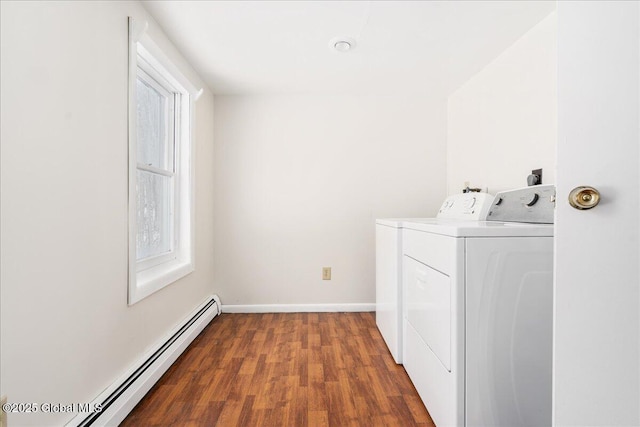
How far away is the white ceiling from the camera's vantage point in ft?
5.29

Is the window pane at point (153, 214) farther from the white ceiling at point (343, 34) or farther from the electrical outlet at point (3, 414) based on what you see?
the electrical outlet at point (3, 414)

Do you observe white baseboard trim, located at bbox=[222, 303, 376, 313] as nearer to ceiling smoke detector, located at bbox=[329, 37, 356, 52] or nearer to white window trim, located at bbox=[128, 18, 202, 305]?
white window trim, located at bbox=[128, 18, 202, 305]

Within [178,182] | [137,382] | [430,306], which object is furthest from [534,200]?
[178,182]

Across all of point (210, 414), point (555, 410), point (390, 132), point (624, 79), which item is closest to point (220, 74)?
point (390, 132)

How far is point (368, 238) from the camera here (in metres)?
2.83

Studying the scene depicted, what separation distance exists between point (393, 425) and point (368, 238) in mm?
1646

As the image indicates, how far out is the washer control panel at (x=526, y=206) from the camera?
4.61ft

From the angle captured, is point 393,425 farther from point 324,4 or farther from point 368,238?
point 324,4

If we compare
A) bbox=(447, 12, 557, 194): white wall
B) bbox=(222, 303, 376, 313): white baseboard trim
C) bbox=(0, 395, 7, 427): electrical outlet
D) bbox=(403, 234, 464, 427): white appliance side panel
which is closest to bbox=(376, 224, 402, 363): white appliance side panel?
bbox=(403, 234, 464, 427): white appliance side panel

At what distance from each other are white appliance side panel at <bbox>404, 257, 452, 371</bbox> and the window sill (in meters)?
1.38

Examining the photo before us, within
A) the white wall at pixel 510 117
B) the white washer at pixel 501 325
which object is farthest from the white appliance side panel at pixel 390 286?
the white wall at pixel 510 117

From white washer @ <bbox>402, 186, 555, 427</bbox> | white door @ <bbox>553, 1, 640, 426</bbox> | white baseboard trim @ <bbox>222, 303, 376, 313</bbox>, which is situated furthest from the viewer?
white baseboard trim @ <bbox>222, 303, 376, 313</bbox>

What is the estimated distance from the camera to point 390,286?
6.38 ft

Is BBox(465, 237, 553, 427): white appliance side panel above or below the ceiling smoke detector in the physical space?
below
